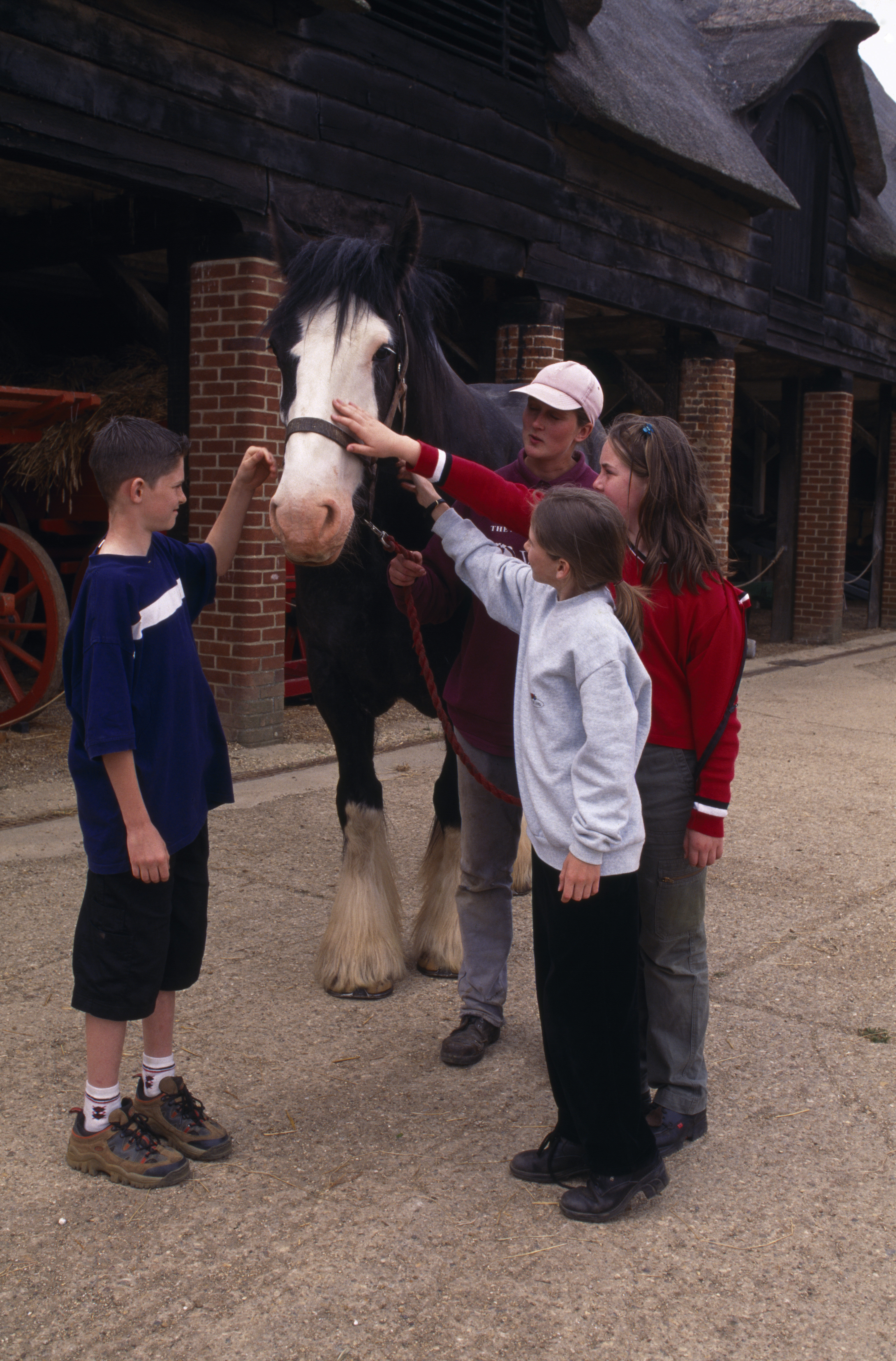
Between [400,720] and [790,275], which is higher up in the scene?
[790,275]

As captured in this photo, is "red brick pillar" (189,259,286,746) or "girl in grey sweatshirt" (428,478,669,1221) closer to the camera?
"girl in grey sweatshirt" (428,478,669,1221)

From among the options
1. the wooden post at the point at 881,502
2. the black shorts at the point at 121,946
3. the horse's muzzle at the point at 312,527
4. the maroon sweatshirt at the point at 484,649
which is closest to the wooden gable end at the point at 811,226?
the wooden post at the point at 881,502

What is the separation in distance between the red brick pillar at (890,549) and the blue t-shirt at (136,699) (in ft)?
46.5

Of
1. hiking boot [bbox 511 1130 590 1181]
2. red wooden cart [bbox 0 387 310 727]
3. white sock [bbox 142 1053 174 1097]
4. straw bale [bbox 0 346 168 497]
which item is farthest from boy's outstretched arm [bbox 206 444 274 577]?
Answer: straw bale [bbox 0 346 168 497]

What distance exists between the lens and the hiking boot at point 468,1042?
116 inches

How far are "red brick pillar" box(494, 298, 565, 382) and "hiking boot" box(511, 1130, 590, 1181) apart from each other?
6.45 m

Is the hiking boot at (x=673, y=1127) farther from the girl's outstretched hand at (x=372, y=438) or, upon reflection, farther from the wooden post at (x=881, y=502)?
→ the wooden post at (x=881, y=502)

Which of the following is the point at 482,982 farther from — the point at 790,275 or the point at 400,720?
the point at 790,275

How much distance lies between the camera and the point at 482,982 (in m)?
3.03

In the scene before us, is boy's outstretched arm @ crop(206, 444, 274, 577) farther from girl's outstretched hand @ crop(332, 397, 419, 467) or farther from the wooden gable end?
the wooden gable end

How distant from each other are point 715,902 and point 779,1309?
2.31 meters

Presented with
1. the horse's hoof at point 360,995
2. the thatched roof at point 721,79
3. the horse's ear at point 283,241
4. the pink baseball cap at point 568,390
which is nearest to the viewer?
the pink baseball cap at point 568,390

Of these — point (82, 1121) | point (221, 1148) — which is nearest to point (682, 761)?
point (221, 1148)

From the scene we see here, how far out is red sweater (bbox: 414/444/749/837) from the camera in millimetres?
2430
